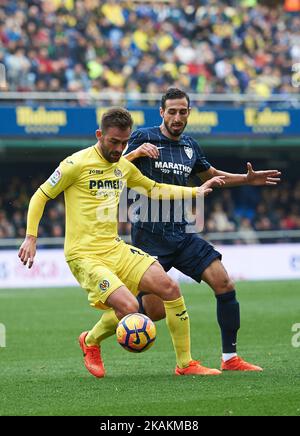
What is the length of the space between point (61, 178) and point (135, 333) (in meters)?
1.47

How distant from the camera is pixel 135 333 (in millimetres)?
7496

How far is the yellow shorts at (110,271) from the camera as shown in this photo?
25.7ft

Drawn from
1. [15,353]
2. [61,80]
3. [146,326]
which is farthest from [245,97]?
[146,326]

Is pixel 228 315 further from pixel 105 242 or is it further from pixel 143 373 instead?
pixel 105 242

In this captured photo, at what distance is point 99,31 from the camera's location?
1041 inches

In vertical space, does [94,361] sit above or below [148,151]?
below

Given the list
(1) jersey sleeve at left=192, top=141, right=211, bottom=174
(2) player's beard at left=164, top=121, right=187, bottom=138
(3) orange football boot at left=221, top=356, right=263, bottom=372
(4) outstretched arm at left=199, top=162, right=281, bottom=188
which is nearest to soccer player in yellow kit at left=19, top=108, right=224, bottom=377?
(3) orange football boot at left=221, top=356, right=263, bottom=372

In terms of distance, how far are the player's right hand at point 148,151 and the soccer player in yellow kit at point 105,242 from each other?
0.20 m

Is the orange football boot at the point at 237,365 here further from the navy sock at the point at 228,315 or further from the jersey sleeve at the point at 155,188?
the jersey sleeve at the point at 155,188

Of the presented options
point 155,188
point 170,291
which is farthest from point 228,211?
point 170,291

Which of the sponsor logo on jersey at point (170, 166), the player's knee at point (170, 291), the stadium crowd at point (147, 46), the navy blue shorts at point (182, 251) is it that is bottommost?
the player's knee at point (170, 291)

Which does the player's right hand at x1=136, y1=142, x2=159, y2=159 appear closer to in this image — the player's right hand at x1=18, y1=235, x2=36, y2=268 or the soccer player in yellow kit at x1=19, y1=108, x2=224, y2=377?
the soccer player in yellow kit at x1=19, y1=108, x2=224, y2=377

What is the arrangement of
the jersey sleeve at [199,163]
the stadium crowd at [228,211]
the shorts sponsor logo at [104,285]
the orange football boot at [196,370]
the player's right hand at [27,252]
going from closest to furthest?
the player's right hand at [27,252], the shorts sponsor logo at [104,285], the orange football boot at [196,370], the jersey sleeve at [199,163], the stadium crowd at [228,211]

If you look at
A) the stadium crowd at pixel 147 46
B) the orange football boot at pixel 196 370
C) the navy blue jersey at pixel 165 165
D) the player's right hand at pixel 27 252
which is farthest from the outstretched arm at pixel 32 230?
the stadium crowd at pixel 147 46
